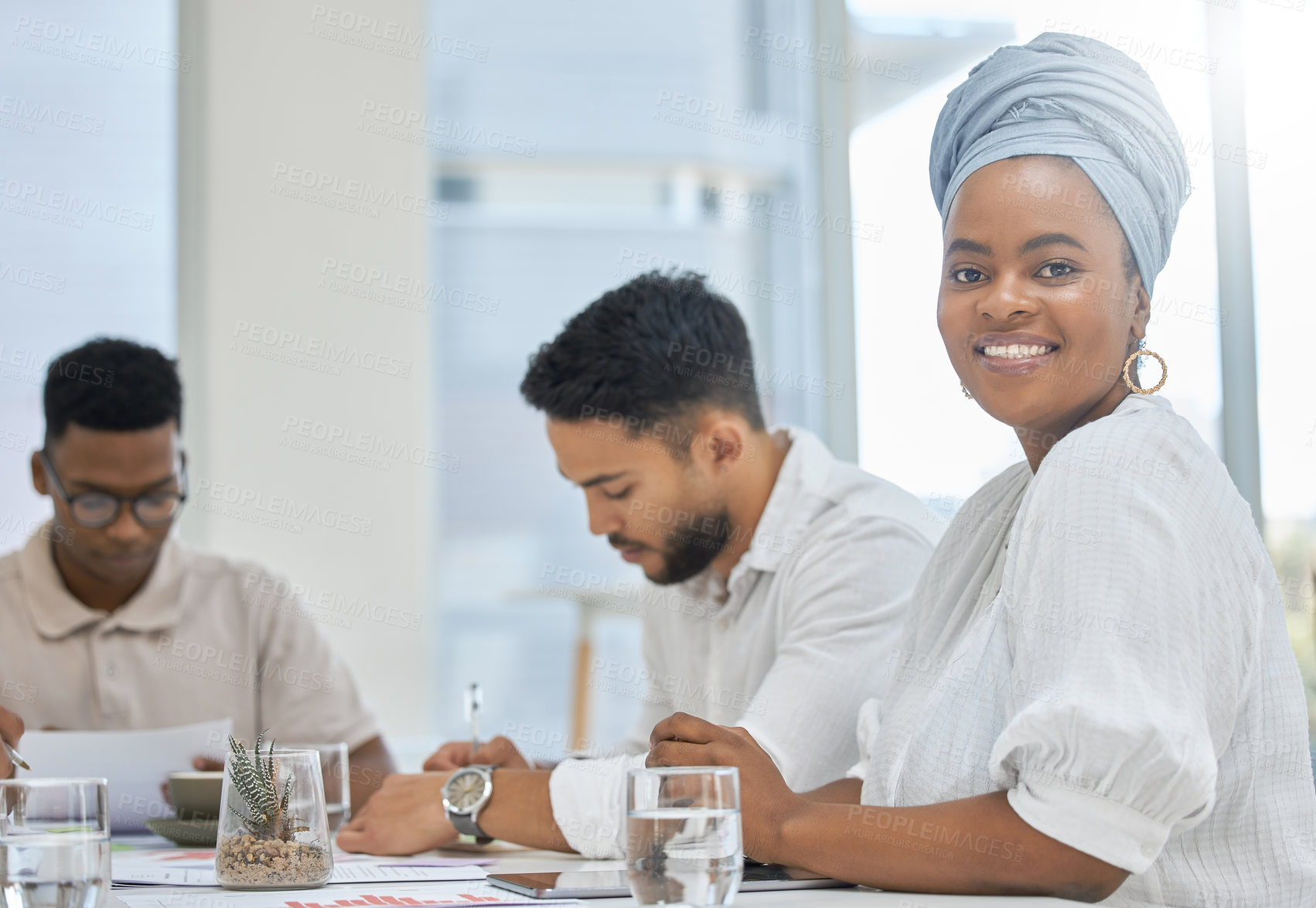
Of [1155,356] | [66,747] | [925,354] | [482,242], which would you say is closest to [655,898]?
[1155,356]

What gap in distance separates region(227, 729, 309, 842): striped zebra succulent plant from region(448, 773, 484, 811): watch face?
388 millimetres

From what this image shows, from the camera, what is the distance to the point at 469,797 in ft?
5.29

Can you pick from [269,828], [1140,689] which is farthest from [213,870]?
[1140,689]

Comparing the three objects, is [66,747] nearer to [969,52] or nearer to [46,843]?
[46,843]

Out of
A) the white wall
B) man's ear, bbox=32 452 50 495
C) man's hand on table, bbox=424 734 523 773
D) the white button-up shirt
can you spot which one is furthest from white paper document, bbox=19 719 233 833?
the white wall

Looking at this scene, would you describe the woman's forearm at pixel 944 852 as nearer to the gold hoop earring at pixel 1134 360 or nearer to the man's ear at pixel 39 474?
the gold hoop earring at pixel 1134 360

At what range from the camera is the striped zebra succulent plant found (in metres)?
1.23

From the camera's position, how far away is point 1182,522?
3.57 ft

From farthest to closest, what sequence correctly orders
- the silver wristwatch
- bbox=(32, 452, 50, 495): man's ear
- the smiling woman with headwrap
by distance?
bbox=(32, 452, 50, 495): man's ear, the silver wristwatch, the smiling woman with headwrap

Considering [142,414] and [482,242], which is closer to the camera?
[142,414]

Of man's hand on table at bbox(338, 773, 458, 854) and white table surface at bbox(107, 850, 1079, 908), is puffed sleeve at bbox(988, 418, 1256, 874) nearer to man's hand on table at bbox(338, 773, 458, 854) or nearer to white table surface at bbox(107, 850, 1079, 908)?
white table surface at bbox(107, 850, 1079, 908)

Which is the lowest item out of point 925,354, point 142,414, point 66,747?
point 66,747

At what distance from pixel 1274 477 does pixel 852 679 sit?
1024 mm

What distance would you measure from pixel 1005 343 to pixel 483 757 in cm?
95
